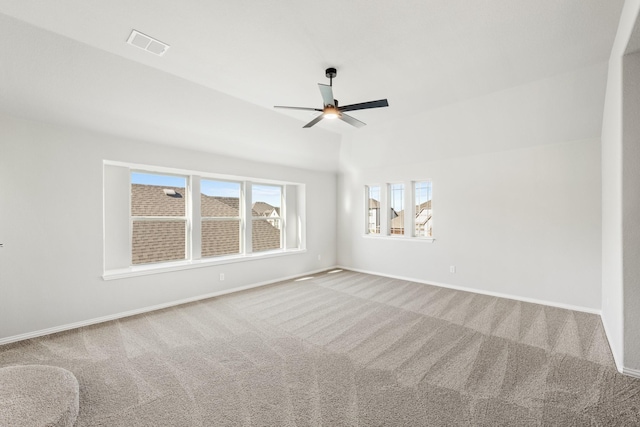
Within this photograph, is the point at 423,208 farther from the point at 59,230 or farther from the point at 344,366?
the point at 59,230

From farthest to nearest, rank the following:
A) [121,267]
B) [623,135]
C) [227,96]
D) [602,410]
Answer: [121,267]
[227,96]
[623,135]
[602,410]

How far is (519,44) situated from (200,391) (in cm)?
421

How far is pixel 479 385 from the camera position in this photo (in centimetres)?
226

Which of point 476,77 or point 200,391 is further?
point 476,77

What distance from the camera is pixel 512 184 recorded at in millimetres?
4559

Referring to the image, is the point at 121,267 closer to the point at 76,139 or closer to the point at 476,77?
the point at 76,139

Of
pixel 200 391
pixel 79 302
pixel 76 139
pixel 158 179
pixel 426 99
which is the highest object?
pixel 426 99

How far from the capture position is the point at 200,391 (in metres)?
2.22

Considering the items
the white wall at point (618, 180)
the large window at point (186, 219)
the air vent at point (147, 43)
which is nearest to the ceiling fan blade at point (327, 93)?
the air vent at point (147, 43)

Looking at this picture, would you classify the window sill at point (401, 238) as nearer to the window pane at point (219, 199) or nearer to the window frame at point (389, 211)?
the window frame at point (389, 211)

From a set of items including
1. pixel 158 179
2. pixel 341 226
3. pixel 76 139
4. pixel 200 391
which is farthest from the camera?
pixel 341 226

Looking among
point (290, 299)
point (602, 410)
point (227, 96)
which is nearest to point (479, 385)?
point (602, 410)

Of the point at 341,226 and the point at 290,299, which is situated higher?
the point at 341,226

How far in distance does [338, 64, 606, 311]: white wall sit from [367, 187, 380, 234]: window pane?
0.74 meters
